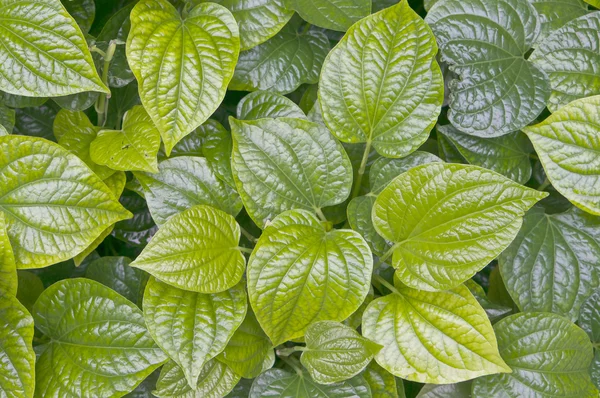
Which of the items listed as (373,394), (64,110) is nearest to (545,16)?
(373,394)

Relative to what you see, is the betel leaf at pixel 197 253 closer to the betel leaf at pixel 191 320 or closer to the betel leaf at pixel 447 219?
the betel leaf at pixel 191 320

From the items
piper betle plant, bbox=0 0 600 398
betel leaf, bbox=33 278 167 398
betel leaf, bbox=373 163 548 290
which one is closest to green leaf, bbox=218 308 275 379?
piper betle plant, bbox=0 0 600 398

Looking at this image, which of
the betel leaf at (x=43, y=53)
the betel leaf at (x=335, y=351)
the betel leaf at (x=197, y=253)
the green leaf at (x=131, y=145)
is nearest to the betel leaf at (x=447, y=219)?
the betel leaf at (x=335, y=351)

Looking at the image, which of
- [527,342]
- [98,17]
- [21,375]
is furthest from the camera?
[98,17]

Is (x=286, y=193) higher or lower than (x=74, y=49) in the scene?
lower

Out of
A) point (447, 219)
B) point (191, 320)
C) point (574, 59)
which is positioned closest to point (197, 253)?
point (191, 320)

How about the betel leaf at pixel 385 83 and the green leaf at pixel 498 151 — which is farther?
the green leaf at pixel 498 151

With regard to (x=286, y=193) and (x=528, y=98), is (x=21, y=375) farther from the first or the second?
(x=528, y=98)

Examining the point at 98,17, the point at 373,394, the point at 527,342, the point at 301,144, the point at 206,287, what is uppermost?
Answer: the point at 98,17

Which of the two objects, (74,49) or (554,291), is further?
(554,291)
